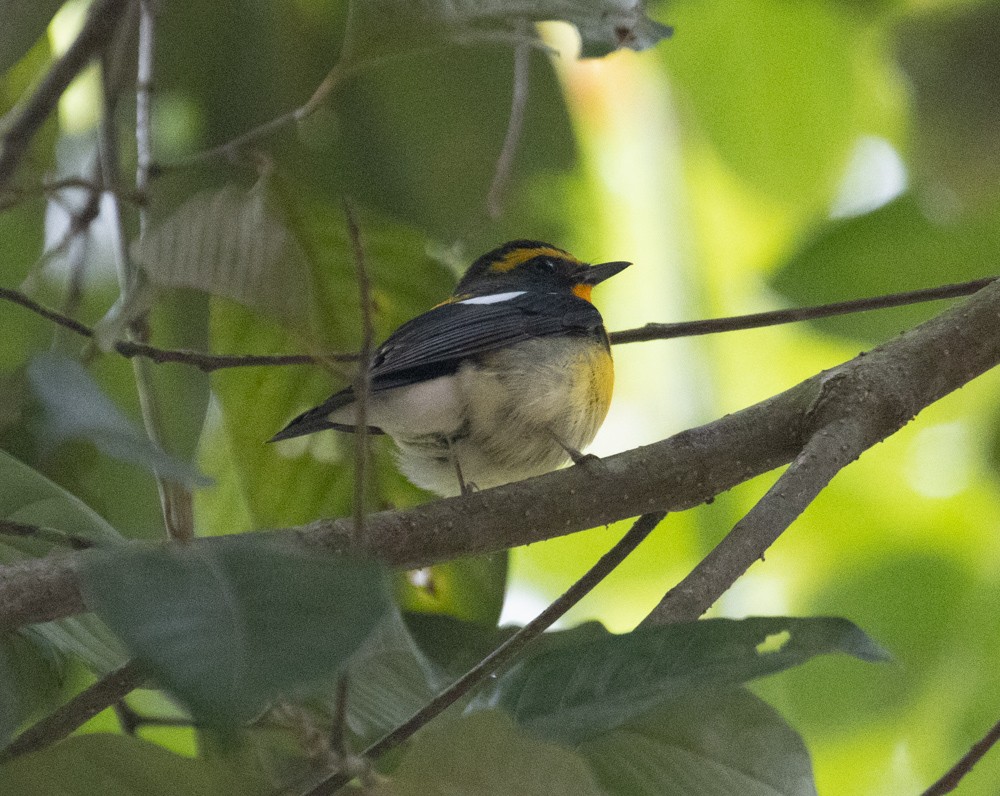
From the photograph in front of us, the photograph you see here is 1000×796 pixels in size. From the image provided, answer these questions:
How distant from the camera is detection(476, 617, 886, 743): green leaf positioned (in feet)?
3.82

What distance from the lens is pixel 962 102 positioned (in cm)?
242

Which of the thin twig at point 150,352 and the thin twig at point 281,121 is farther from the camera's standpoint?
the thin twig at point 281,121

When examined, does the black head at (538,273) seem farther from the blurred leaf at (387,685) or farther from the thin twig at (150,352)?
the blurred leaf at (387,685)

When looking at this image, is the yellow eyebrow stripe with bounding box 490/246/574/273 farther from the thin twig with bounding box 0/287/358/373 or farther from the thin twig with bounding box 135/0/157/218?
the thin twig with bounding box 0/287/358/373

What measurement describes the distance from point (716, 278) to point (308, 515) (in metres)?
1.84

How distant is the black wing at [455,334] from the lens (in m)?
2.36

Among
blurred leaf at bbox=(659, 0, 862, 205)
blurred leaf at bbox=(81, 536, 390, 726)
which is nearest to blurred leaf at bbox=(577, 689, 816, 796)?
blurred leaf at bbox=(81, 536, 390, 726)

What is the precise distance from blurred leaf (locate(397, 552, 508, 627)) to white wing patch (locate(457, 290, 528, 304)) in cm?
93

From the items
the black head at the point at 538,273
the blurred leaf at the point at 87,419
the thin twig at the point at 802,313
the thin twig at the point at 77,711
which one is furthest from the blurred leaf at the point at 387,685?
the black head at the point at 538,273

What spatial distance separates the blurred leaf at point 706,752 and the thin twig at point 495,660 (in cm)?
16

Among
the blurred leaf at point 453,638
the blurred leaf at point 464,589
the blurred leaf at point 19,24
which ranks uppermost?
the blurred leaf at point 19,24

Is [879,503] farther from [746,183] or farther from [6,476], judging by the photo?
[6,476]

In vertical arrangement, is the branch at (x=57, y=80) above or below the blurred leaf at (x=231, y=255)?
above

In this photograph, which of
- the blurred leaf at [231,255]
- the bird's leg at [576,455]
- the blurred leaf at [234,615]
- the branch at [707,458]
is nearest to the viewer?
the blurred leaf at [234,615]
